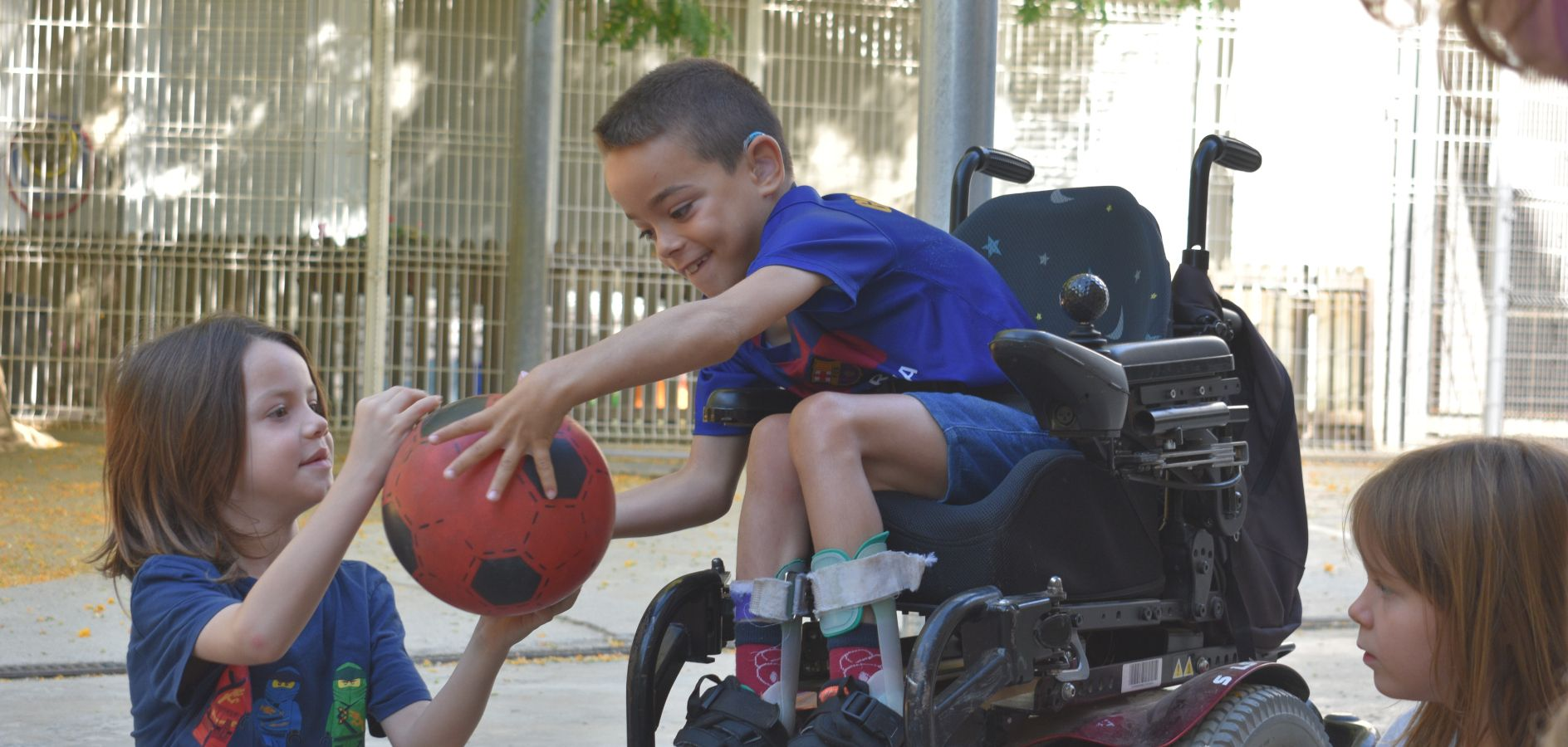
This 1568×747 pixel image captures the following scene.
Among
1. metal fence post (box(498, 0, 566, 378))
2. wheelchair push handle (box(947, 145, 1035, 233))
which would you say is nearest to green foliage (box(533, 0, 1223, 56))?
metal fence post (box(498, 0, 566, 378))

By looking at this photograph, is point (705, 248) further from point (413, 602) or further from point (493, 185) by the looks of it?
point (493, 185)

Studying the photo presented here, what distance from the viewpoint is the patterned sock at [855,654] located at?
2.61 m

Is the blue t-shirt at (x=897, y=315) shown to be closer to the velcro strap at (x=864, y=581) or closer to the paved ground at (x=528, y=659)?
the velcro strap at (x=864, y=581)

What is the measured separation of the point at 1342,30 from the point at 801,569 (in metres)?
13.2

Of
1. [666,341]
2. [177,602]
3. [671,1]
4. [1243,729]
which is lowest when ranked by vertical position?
[1243,729]

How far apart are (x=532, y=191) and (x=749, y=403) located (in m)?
8.94

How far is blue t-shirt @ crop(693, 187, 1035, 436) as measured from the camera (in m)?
2.90

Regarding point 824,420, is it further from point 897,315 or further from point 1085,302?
point 1085,302

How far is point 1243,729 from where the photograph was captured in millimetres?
2914

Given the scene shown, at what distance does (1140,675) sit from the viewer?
305 cm

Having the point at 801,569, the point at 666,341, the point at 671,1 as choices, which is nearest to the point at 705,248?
the point at 666,341

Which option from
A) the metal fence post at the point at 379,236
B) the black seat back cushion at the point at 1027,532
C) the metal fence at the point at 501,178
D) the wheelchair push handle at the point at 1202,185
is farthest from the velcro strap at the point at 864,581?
A: the metal fence at the point at 501,178

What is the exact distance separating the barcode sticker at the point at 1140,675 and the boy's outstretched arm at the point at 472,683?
1152 mm

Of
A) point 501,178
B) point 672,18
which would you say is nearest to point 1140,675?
point 672,18
